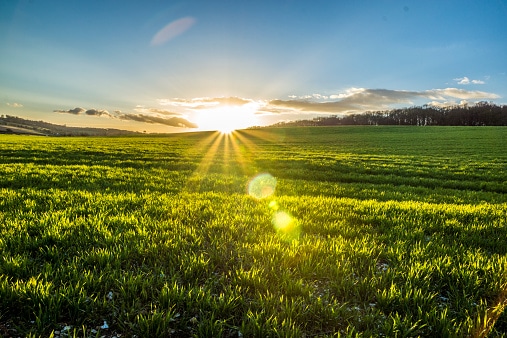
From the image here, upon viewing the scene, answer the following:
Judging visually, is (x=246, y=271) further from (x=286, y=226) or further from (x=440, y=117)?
(x=440, y=117)

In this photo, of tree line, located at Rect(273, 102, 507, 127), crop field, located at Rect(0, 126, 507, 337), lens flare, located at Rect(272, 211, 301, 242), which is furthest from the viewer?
tree line, located at Rect(273, 102, 507, 127)

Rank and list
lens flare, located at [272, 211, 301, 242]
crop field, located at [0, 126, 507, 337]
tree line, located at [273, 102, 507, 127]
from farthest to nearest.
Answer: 1. tree line, located at [273, 102, 507, 127]
2. lens flare, located at [272, 211, 301, 242]
3. crop field, located at [0, 126, 507, 337]

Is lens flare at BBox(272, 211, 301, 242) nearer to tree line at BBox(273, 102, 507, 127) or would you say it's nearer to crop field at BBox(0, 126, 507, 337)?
crop field at BBox(0, 126, 507, 337)

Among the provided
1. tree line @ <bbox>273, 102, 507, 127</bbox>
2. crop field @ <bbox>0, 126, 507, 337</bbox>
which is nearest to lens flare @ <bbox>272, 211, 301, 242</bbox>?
crop field @ <bbox>0, 126, 507, 337</bbox>

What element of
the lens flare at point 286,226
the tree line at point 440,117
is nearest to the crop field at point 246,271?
the lens flare at point 286,226

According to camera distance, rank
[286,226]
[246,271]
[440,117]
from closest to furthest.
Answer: [246,271], [286,226], [440,117]

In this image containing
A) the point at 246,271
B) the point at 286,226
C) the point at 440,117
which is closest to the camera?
the point at 246,271

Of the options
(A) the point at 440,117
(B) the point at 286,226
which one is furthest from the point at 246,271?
(A) the point at 440,117

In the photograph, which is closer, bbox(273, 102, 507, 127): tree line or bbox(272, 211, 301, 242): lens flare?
bbox(272, 211, 301, 242): lens flare

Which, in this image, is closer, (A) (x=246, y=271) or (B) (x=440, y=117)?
(A) (x=246, y=271)

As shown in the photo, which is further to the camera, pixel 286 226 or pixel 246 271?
pixel 286 226

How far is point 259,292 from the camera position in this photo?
382 centimetres

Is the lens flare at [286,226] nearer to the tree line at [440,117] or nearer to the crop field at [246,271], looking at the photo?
the crop field at [246,271]

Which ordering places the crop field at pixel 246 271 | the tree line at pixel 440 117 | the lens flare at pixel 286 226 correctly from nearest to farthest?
1. the crop field at pixel 246 271
2. the lens flare at pixel 286 226
3. the tree line at pixel 440 117
